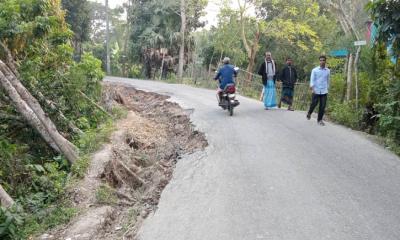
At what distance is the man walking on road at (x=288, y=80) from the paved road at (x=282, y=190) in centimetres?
416

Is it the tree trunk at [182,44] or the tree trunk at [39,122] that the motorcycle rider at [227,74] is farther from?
→ the tree trunk at [182,44]

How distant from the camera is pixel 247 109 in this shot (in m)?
14.1

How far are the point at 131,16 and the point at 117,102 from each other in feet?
93.0

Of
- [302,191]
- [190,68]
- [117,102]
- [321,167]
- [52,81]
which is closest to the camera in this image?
[302,191]

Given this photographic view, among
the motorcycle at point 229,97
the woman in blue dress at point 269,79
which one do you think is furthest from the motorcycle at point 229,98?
the woman in blue dress at point 269,79

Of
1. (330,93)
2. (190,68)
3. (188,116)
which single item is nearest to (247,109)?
(188,116)

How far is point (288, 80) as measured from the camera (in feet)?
46.6

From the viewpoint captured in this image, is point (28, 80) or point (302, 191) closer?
point (302, 191)

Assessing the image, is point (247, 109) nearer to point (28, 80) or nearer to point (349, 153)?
point (349, 153)

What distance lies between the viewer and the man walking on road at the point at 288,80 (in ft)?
46.2

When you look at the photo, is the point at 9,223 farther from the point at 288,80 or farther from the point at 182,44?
the point at 182,44

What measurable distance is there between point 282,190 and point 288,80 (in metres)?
8.53

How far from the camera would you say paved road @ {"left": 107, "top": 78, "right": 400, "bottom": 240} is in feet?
16.4

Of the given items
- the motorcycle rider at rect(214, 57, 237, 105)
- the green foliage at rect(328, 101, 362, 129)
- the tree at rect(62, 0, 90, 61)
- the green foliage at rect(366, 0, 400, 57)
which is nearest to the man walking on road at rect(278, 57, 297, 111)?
the green foliage at rect(328, 101, 362, 129)
